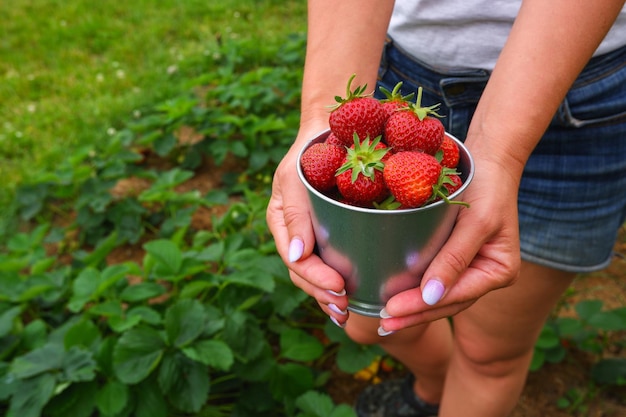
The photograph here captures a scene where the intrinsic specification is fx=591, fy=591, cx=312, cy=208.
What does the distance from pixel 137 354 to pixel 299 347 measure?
468 mm

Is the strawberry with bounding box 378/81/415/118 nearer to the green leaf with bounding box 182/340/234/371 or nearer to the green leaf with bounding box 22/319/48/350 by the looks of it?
the green leaf with bounding box 182/340/234/371

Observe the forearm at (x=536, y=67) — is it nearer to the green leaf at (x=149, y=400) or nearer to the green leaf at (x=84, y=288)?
the green leaf at (x=149, y=400)

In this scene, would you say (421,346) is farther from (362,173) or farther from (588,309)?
(362,173)

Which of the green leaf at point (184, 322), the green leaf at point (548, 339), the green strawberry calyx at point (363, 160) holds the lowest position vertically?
the green leaf at point (548, 339)

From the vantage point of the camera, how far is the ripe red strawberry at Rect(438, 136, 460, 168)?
884mm

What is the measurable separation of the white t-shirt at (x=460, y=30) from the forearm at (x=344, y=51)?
0.09 metres

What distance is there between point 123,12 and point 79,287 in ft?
11.3

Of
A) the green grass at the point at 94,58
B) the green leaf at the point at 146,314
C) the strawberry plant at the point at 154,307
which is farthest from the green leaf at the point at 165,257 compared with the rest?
the green grass at the point at 94,58

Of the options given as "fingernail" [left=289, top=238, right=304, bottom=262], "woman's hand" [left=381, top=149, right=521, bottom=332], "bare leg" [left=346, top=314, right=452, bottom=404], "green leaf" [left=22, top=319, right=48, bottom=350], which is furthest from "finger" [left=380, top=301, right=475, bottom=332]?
"green leaf" [left=22, top=319, right=48, bottom=350]

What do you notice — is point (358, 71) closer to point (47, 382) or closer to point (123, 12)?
point (47, 382)

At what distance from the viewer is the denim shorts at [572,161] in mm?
1144

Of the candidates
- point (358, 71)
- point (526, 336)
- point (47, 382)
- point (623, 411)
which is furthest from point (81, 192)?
point (623, 411)

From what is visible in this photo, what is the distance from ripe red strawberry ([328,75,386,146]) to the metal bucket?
0.08m

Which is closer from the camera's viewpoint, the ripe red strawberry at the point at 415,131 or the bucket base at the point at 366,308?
the ripe red strawberry at the point at 415,131
